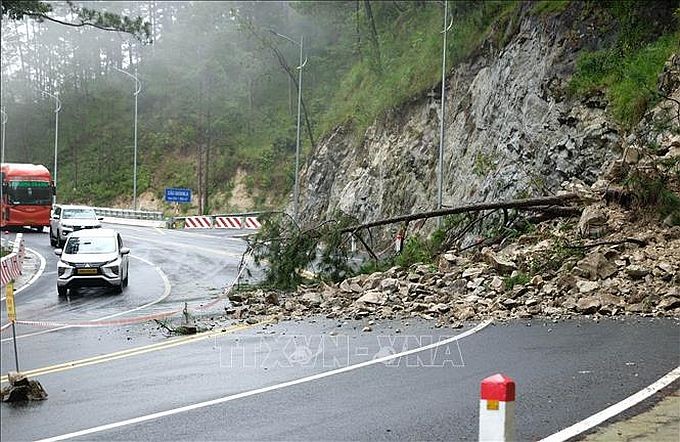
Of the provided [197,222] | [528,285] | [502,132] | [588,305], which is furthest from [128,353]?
[197,222]

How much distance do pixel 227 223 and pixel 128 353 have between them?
3899 cm

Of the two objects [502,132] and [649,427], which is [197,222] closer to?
[502,132]

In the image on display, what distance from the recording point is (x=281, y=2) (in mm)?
71438

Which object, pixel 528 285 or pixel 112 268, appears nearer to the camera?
pixel 528 285

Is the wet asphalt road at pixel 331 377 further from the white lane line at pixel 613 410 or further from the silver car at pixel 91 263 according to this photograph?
the silver car at pixel 91 263

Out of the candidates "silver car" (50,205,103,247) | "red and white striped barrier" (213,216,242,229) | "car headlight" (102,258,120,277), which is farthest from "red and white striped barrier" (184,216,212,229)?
"car headlight" (102,258,120,277)

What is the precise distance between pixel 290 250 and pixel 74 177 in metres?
13.5

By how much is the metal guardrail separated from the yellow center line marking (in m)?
20.7

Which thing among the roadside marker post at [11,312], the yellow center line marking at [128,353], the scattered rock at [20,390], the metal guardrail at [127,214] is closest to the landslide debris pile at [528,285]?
the yellow center line marking at [128,353]

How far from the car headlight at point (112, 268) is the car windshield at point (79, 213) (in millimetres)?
9849

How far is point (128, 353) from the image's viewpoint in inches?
390

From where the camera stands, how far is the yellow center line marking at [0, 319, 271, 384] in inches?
197

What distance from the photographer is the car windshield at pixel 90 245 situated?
19.5m

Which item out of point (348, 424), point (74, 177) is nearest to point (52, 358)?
point (348, 424)
